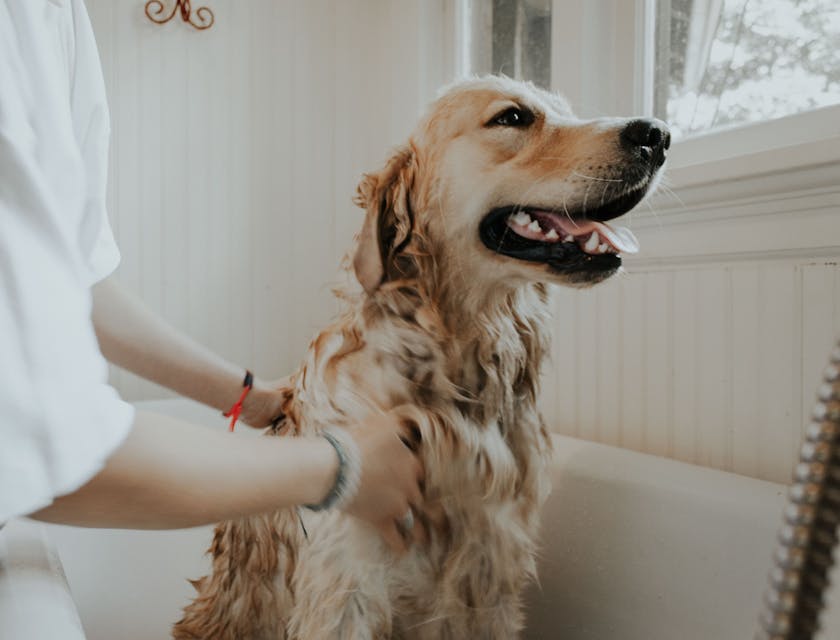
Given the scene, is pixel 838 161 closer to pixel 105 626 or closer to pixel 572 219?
pixel 572 219

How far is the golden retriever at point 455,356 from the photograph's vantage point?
2.73ft

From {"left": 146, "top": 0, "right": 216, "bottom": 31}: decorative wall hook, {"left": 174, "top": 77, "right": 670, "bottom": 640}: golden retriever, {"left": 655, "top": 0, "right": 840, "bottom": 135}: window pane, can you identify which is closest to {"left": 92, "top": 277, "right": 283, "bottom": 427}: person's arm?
{"left": 174, "top": 77, "right": 670, "bottom": 640}: golden retriever

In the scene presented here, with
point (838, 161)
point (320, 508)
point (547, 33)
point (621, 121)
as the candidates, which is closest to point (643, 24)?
point (547, 33)

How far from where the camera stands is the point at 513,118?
3.11ft

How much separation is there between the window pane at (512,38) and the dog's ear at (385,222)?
3.45ft

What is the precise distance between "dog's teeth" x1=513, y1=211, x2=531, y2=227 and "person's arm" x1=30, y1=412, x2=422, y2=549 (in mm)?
364

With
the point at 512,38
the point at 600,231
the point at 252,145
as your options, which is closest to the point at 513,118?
the point at 600,231

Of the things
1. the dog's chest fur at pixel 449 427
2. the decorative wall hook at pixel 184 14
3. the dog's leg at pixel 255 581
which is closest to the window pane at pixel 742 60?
the dog's chest fur at pixel 449 427

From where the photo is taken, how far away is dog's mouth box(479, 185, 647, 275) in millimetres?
829

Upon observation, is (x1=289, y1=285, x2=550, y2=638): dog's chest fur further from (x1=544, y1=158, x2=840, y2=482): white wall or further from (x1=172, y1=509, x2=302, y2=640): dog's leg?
(x1=544, y1=158, x2=840, y2=482): white wall

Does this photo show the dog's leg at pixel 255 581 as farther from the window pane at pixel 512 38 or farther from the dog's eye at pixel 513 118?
the window pane at pixel 512 38

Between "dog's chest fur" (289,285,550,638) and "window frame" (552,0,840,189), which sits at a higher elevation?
"window frame" (552,0,840,189)

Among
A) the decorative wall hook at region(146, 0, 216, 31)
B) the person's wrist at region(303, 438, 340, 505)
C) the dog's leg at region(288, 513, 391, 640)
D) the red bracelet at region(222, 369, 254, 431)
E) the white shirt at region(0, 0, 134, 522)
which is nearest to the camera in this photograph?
the white shirt at region(0, 0, 134, 522)

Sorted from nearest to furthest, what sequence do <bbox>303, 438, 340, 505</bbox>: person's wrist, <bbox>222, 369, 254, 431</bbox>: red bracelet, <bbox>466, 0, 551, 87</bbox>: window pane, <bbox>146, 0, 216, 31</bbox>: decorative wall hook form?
<bbox>303, 438, 340, 505</bbox>: person's wrist, <bbox>222, 369, 254, 431</bbox>: red bracelet, <bbox>466, 0, 551, 87</bbox>: window pane, <bbox>146, 0, 216, 31</bbox>: decorative wall hook
